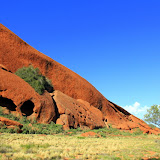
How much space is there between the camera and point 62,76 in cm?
3347

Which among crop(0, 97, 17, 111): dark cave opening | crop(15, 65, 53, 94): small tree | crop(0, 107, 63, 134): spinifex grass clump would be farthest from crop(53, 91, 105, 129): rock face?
crop(0, 97, 17, 111): dark cave opening

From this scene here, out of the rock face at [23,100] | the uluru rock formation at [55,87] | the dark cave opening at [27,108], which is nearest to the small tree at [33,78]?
the uluru rock formation at [55,87]

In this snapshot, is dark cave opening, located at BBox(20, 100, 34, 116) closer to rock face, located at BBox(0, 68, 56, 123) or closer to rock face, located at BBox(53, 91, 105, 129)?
rock face, located at BBox(0, 68, 56, 123)

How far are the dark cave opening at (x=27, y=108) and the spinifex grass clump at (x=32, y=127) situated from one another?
5.87 feet

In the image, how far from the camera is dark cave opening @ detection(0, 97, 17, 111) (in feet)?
65.4

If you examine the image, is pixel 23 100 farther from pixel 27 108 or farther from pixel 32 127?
pixel 32 127

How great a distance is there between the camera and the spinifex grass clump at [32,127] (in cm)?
1604

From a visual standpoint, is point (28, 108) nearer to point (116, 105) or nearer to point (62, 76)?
point (62, 76)

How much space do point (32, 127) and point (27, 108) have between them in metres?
4.17

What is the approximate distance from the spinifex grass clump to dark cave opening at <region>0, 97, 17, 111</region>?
0.99 metres

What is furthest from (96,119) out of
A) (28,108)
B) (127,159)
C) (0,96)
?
(127,159)

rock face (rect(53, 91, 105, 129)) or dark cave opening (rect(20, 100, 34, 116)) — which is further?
rock face (rect(53, 91, 105, 129))

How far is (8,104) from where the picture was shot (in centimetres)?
2041

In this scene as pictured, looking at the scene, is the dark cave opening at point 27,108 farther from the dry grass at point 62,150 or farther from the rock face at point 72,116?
the dry grass at point 62,150
